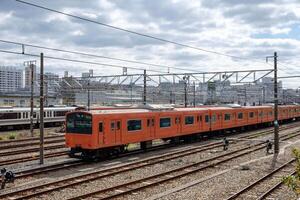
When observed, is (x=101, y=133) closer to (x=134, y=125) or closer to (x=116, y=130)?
(x=116, y=130)

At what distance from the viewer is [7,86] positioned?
119 metres

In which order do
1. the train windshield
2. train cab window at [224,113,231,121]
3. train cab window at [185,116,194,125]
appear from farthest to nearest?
train cab window at [224,113,231,121] < train cab window at [185,116,194,125] < the train windshield

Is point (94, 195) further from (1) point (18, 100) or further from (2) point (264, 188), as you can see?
(1) point (18, 100)

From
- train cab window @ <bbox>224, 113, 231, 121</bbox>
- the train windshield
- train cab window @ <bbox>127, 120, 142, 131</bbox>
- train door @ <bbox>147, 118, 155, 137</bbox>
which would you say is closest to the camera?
the train windshield

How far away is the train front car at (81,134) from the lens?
21250 millimetres

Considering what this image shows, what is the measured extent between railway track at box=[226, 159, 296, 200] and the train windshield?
9.01 metres

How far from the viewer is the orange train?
21516 mm

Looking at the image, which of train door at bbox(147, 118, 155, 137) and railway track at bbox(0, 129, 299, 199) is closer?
railway track at bbox(0, 129, 299, 199)

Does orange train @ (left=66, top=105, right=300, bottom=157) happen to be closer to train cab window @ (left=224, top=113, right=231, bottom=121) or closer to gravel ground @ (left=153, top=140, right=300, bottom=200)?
train cab window @ (left=224, top=113, right=231, bottom=121)

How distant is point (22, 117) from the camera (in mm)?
46031

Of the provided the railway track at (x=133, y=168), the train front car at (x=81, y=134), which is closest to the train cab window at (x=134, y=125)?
the railway track at (x=133, y=168)

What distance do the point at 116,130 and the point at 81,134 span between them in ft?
6.78

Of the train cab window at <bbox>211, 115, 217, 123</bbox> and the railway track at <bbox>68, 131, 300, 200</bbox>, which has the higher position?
the train cab window at <bbox>211, 115, 217, 123</bbox>

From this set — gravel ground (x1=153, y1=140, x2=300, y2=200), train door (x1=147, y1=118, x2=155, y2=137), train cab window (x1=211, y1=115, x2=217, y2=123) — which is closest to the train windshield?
train door (x1=147, y1=118, x2=155, y2=137)
